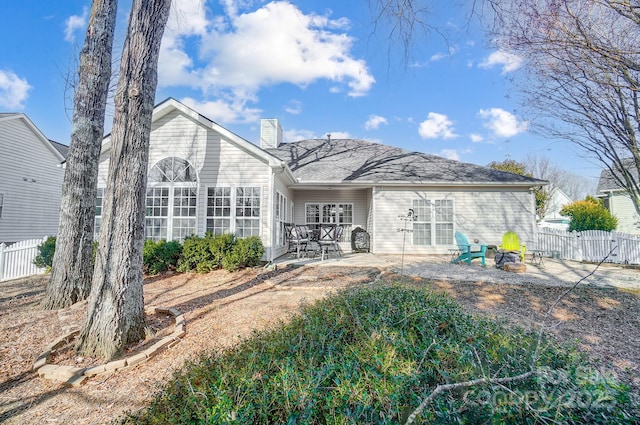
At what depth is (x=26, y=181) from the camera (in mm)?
13453

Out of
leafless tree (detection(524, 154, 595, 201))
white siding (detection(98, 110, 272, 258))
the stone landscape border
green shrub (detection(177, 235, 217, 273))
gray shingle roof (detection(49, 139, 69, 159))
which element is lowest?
the stone landscape border

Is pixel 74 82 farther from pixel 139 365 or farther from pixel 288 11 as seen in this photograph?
pixel 139 365

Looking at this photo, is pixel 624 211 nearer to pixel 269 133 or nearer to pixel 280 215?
pixel 280 215

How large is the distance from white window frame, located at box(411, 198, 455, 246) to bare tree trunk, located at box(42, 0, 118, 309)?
9916 mm

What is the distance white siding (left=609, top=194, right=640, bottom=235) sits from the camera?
1639 cm

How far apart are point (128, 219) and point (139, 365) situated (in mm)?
1600

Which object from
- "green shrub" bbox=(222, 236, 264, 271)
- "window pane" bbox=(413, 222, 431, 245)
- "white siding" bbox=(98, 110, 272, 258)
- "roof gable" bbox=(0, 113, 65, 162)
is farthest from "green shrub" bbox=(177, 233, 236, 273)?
"roof gable" bbox=(0, 113, 65, 162)

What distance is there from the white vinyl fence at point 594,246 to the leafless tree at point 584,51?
17.0 feet

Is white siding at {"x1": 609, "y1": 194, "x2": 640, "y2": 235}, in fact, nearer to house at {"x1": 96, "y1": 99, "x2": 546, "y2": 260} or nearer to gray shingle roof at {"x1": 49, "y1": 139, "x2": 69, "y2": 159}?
house at {"x1": 96, "y1": 99, "x2": 546, "y2": 260}

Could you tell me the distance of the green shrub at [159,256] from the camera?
7.18 metres

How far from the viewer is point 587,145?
6223mm

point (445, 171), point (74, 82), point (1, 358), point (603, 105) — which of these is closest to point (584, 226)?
point (445, 171)

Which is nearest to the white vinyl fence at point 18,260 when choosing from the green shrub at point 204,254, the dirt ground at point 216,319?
the dirt ground at point 216,319

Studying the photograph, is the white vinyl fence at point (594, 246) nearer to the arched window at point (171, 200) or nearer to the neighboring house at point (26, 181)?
the arched window at point (171, 200)
